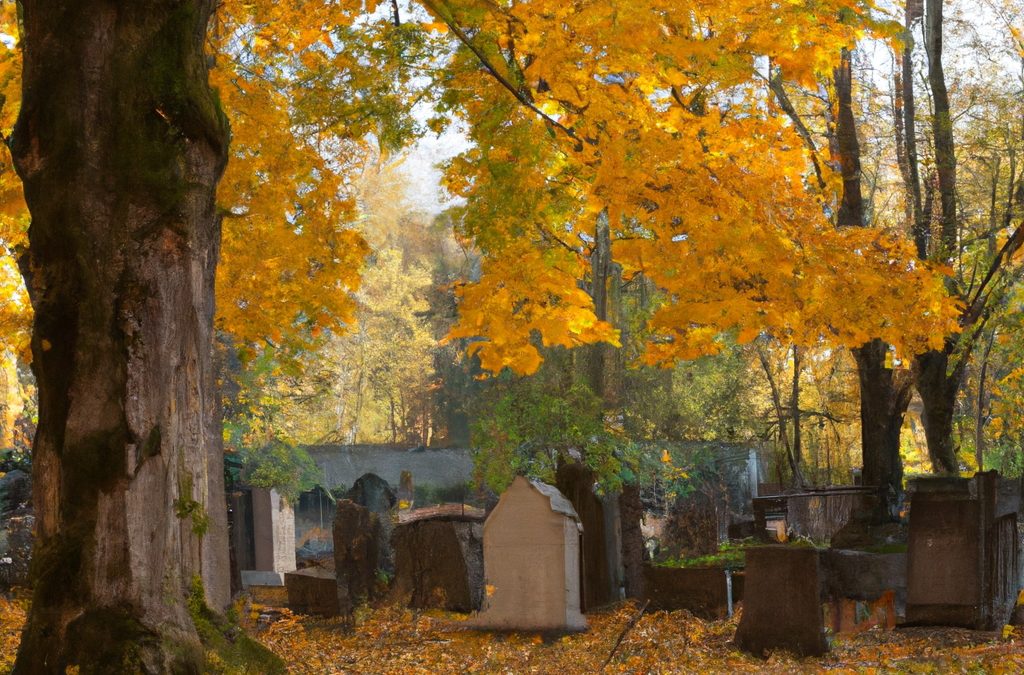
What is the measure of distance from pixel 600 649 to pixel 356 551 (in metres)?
6.08

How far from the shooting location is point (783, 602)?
9.95 metres

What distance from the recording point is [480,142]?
1037 centimetres

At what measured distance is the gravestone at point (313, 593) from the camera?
1584cm

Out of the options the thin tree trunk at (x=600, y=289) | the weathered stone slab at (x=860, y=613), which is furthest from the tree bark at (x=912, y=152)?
the thin tree trunk at (x=600, y=289)

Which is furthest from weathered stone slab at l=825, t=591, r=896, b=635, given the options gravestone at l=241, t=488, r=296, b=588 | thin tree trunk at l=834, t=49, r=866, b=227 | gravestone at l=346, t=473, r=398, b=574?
gravestone at l=241, t=488, r=296, b=588

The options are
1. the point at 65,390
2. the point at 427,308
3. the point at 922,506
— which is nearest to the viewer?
the point at 65,390

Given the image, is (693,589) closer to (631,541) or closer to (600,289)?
(631,541)

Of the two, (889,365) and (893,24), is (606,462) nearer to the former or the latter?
(889,365)

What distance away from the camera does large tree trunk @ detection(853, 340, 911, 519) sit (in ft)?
49.7

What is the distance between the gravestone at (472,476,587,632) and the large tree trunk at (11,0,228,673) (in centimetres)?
594

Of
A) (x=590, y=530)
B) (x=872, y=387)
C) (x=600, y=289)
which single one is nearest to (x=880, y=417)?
(x=872, y=387)

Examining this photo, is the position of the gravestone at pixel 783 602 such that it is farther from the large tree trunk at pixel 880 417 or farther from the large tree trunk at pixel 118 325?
the large tree trunk at pixel 880 417

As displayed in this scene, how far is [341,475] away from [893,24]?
26409 mm

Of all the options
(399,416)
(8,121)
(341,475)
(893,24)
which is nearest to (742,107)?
(893,24)
